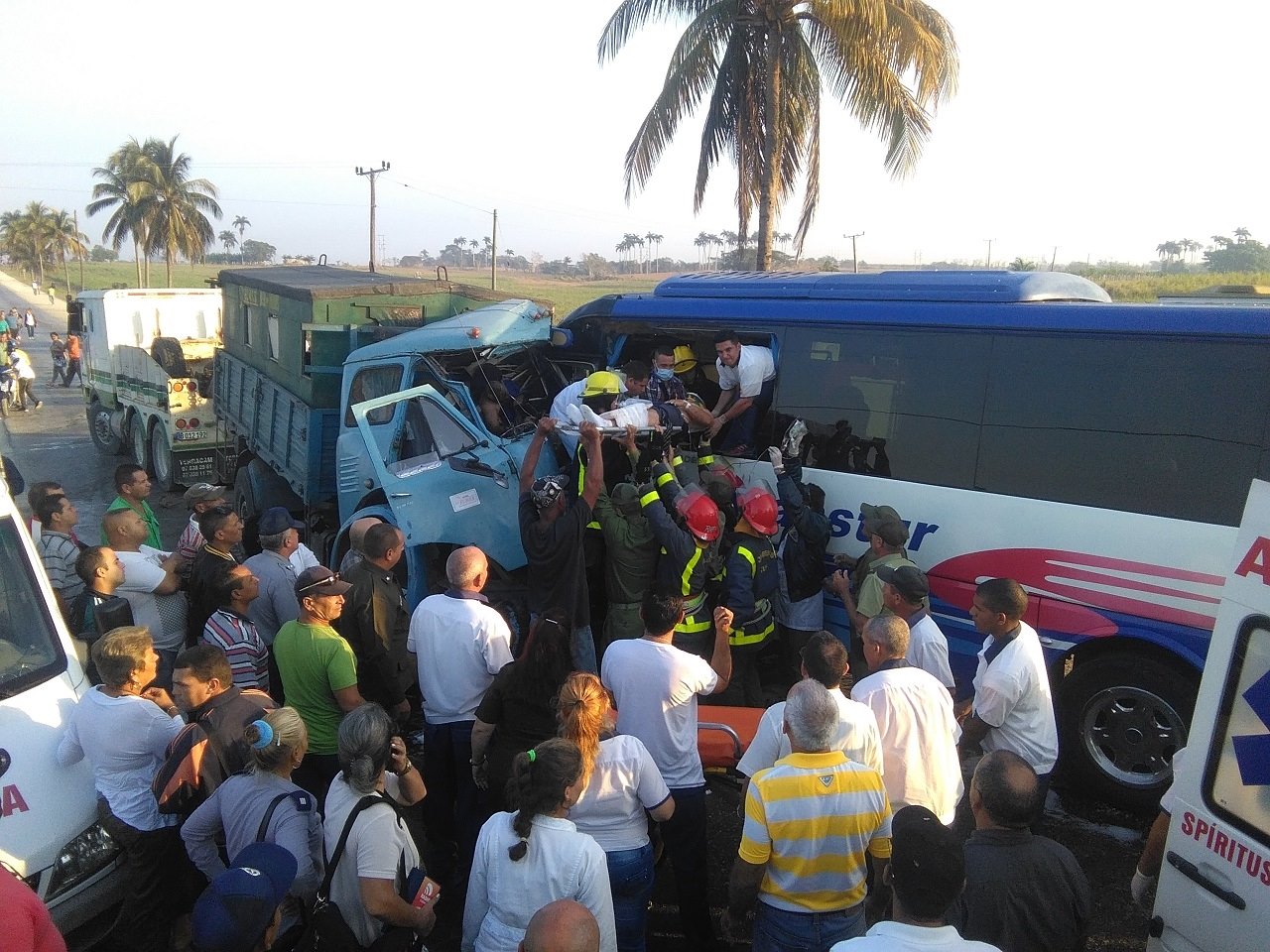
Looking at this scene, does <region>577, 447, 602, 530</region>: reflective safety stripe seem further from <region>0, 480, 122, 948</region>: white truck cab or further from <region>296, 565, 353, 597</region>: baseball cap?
<region>0, 480, 122, 948</region>: white truck cab

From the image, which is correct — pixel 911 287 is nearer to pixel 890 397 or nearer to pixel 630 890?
pixel 890 397

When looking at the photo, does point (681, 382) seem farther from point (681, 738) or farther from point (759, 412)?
point (681, 738)

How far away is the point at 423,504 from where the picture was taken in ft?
22.3

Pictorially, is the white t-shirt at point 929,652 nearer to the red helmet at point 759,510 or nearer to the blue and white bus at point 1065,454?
the red helmet at point 759,510

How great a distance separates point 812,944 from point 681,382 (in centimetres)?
488

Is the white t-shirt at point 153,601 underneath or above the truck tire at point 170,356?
underneath

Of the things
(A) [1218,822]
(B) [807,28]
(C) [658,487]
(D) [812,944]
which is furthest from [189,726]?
(B) [807,28]

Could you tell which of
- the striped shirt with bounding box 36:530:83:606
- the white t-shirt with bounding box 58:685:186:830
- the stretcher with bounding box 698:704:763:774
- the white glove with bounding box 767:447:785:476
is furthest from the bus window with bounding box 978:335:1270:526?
the striped shirt with bounding box 36:530:83:606

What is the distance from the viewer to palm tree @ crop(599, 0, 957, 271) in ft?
40.0

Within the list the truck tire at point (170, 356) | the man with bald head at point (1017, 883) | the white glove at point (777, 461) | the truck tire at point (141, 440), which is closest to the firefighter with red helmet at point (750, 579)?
the white glove at point (777, 461)

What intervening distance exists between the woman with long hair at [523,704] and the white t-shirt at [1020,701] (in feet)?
6.20

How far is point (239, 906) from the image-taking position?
8.16ft

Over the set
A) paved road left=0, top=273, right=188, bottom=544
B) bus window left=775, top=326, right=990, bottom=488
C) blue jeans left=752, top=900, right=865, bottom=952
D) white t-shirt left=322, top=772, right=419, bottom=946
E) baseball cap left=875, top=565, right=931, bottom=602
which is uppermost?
bus window left=775, top=326, right=990, bottom=488

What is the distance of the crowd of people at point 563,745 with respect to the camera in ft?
9.15
